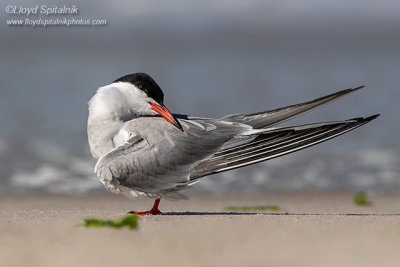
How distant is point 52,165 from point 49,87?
10.9 feet

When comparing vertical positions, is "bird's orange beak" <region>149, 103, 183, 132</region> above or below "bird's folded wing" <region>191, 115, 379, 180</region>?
above

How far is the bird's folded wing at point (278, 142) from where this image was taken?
16.4ft

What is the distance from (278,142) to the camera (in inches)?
200

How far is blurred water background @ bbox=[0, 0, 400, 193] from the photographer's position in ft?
25.5

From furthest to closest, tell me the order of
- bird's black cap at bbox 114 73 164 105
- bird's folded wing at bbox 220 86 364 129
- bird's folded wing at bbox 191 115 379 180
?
bird's black cap at bbox 114 73 164 105
bird's folded wing at bbox 220 86 364 129
bird's folded wing at bbox 191 115 379 180

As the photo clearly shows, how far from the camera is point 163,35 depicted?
57.3 ft

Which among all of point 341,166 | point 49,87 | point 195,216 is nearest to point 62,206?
point 195,216

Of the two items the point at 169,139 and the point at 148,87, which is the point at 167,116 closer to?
the point at 169,139

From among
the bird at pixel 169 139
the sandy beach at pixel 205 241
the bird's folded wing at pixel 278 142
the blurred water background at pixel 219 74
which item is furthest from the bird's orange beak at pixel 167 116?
the blurred water background at pixel 219 74

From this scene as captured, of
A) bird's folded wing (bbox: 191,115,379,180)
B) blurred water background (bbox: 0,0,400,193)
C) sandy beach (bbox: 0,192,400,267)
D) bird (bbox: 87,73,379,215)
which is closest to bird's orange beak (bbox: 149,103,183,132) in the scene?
bird (bbox: 87,73,379,215)

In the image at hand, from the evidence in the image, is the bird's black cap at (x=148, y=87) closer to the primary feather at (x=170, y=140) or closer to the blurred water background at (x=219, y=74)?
the primary feather at (x=170, y=140)

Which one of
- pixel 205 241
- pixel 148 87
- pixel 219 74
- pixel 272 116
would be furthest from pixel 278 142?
pixel 219 74

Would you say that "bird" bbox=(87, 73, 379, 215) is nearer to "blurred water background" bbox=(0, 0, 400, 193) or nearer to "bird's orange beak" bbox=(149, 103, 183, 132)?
"bird's orange beak" bbox=(149, 103, 183, 132)

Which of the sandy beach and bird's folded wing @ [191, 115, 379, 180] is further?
bird's folded wing @ [191, 115, 379, 180]
